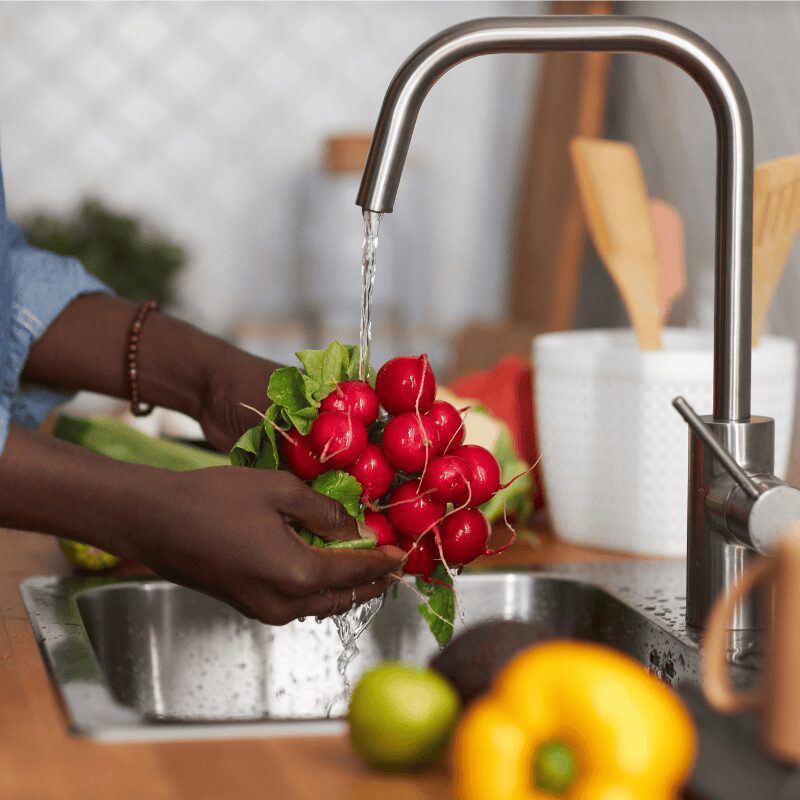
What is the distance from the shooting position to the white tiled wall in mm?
2871

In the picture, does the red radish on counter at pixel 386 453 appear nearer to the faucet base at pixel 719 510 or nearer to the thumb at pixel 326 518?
the thumb at pixel 326 518

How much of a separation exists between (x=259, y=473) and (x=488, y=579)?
0.34m

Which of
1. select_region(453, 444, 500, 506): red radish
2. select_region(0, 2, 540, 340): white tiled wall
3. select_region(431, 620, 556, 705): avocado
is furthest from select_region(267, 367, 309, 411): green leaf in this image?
select_region(0, 2, 540, 340): white tiled wall

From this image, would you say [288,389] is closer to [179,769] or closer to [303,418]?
[303,418]

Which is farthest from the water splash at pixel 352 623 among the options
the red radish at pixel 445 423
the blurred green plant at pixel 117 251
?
the blurred green plant at pixel 117 251

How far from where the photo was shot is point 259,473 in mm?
673

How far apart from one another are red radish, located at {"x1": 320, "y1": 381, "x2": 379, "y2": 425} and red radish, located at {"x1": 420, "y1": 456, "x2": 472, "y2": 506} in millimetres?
52

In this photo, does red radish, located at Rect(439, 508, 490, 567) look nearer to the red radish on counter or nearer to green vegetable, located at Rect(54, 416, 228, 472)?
the red radish on counter

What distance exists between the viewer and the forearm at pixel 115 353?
1.02m

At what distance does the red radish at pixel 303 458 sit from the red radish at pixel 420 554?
8 cm

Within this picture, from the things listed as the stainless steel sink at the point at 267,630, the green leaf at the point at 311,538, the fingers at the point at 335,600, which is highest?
the green leaf at the point at 311,538

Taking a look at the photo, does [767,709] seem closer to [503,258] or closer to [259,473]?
[259,473]

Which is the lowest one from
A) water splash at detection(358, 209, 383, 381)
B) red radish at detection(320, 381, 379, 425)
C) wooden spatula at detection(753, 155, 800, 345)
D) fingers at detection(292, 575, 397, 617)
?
fingers at detection(292, 575, 397, 617)

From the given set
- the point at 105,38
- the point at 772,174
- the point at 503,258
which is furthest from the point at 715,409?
the point at 105,38
